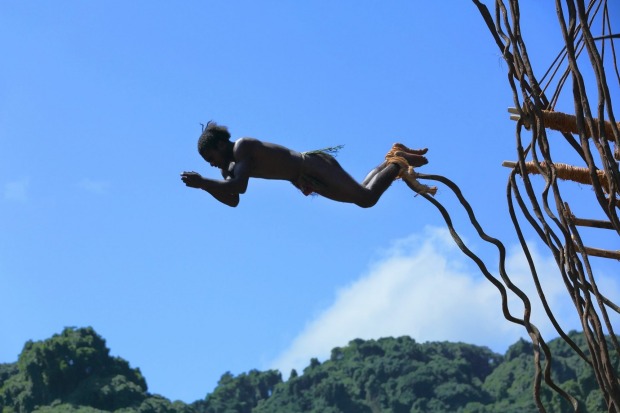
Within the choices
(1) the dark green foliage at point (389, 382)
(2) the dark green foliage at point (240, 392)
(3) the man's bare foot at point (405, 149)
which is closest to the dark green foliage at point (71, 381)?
(2) the dark green foliage at point (240, 392)

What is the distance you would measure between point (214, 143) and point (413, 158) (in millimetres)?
1227

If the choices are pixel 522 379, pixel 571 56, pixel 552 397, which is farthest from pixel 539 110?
pixel 522 379

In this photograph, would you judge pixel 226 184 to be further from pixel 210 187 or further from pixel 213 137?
pixel 213 137

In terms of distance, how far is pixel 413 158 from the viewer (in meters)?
7.01

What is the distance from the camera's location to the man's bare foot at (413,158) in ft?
22.9

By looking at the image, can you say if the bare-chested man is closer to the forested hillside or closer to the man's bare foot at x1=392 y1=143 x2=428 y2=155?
the man's bare foot at x1=392 y1=143 x2=428 y2=155

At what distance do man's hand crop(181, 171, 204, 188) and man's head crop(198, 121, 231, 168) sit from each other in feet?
1.51

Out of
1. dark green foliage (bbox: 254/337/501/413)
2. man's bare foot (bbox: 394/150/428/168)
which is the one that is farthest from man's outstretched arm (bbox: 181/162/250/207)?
dark green foliage (bbox: 254/337/501/413)

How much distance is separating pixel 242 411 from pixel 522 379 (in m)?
11.6

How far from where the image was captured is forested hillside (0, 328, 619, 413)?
4903 cm

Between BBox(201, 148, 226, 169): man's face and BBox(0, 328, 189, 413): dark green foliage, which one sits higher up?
BBox(0, 328, 189, 413): dark green foliage

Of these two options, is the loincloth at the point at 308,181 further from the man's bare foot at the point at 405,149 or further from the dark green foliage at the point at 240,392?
the dark green foliage at the point at 240,392

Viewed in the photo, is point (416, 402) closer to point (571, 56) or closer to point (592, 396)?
point (592, 396)

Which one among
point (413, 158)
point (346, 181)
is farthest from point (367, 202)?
point (413, 158)
